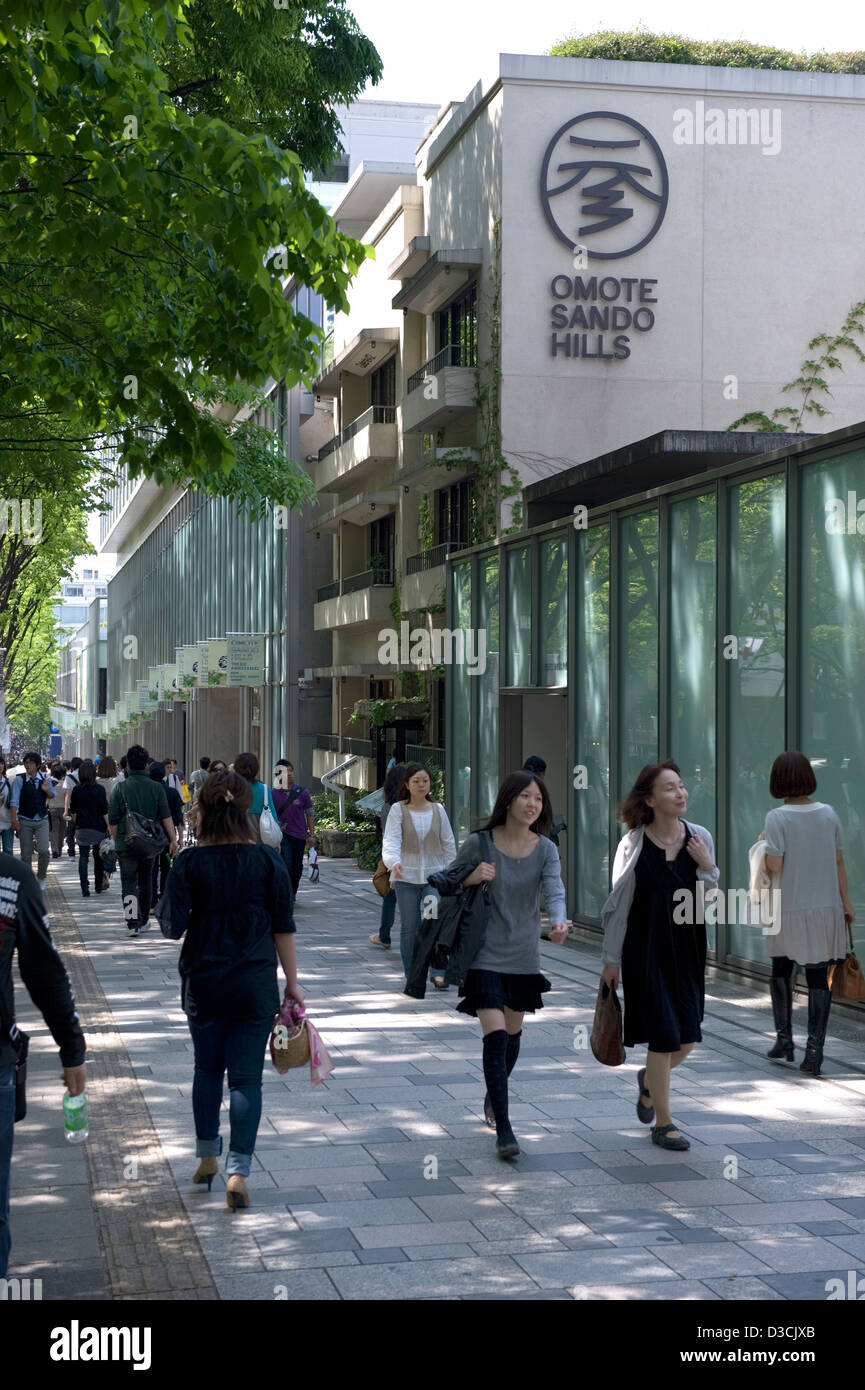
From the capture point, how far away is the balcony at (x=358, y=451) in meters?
32.1

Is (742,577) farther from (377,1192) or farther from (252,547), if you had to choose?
(252,547)

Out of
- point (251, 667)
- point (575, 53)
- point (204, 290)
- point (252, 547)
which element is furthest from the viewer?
point (252, 547)

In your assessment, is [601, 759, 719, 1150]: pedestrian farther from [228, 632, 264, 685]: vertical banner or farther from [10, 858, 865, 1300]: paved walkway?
[228, 632, 264, 685]: vertical banner

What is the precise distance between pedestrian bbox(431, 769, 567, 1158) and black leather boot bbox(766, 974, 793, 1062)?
7.24ft

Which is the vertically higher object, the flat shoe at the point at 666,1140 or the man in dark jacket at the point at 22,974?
the man in dark jacket at the point at 22,974

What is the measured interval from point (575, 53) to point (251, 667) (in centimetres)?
1405

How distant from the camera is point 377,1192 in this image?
6578mm

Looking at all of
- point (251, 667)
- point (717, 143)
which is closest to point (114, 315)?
point (717, 143)

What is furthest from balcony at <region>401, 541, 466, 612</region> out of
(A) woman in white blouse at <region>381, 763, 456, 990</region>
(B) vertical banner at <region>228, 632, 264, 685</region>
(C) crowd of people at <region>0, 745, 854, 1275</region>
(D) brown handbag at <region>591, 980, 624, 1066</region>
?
(D) brown handbag at <region>591, 980, 624, 1066</region>

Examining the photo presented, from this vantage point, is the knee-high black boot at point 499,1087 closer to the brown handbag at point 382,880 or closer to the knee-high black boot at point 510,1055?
the knee-high black boot at point 510,1055

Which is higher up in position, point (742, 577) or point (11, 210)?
Answer: point (11, 210)

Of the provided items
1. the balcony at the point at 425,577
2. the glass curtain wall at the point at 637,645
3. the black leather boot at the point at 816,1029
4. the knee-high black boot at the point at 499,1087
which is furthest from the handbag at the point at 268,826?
the balcony at the point at 425,577

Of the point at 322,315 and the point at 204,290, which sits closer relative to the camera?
the point at 204,290

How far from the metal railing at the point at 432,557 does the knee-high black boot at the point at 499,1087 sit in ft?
64.9
